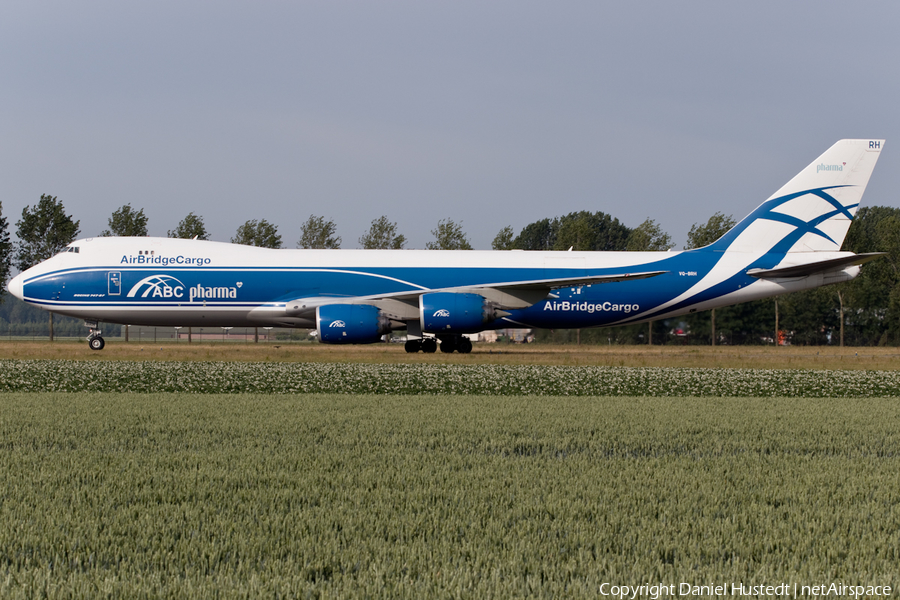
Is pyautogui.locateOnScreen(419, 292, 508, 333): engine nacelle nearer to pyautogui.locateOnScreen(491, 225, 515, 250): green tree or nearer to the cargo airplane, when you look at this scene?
the cargo airplane

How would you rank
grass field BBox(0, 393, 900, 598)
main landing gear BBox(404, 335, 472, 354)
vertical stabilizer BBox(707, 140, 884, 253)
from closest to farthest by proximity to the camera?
grass field BBox(0, 393, 900, 598) → main landing gear BBox(404, 335, 472, 354) → vertical stabilizer BBox(707, 140, 884, 253)

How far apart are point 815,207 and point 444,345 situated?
15.0m

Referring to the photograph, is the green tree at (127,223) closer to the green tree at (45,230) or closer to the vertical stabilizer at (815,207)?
the green tree at (45,230)

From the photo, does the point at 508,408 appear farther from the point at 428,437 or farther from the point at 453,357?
the point at 453,357

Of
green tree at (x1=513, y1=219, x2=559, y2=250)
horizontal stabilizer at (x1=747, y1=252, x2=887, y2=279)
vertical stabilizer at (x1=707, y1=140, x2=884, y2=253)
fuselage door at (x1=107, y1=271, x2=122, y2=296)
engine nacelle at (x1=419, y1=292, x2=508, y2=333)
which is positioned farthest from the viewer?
green tree at (x1=513, y1=219, x2=559, y2=250)

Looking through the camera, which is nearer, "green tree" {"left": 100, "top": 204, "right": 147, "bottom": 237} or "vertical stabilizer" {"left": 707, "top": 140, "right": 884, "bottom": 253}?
"vertical stabilizer" {"left": 707, "top": 140, "right": 884, "bottom": 253}

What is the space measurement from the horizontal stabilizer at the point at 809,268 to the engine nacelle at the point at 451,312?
1103cm

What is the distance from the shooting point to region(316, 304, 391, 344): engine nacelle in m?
24.4

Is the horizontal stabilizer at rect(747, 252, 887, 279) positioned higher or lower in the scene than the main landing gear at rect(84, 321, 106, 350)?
higher

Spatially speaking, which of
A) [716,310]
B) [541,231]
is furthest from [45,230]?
[541,231]

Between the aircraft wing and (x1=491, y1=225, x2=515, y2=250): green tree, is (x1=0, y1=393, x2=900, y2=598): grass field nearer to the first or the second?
the aircraft wing

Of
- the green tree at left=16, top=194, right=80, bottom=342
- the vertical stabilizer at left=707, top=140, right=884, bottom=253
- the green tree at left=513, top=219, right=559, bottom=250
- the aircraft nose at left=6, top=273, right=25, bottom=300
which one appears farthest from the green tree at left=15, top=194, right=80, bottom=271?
the green tree at left=513, top=219, right=559, bottom=250

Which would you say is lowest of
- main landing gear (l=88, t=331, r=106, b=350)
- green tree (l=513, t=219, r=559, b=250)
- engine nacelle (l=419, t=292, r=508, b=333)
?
main landing gear (l=88, t=331, r=106, b=350)

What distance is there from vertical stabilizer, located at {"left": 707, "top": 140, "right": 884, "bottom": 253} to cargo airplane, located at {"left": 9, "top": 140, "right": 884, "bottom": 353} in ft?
0.13
